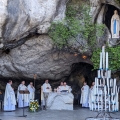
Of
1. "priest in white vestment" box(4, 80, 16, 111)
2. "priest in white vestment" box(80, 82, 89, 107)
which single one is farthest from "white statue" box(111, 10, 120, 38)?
"priest in white vestment" box(4, 80, 16, 111)

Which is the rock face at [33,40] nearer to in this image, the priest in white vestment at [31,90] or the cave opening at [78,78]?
the priest in white vestment at [31,90]

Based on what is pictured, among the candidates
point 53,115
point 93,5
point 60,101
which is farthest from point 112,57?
point 53,115

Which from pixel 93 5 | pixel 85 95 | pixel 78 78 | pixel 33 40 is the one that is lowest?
pixel 85 95

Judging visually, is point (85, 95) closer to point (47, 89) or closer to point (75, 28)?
point (47, 89)

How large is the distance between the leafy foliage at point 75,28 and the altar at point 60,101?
7.96 ft

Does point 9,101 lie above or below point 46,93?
below

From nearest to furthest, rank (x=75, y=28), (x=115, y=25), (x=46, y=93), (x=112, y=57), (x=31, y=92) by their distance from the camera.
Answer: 1. (x=75, y=28)
2. (x=112, y=57)
3. (x=115, y=25)
4. (x=46, y=93)
5. (x=31, y=92)

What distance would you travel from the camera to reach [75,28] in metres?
15.5

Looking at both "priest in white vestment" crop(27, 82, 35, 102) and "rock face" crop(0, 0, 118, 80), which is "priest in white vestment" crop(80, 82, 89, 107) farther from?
"priest in white vestment" crop(27, 82, 35, 102)

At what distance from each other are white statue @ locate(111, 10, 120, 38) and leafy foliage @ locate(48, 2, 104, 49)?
2.79ft

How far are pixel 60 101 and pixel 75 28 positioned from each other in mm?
3536

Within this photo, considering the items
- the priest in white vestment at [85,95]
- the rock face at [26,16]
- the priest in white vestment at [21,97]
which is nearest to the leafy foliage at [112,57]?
the rock face at [26,16]

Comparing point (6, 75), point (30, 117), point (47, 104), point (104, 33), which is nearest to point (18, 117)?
point (30, 117)

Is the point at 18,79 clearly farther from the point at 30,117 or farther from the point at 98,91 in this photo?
the point at 98,91
